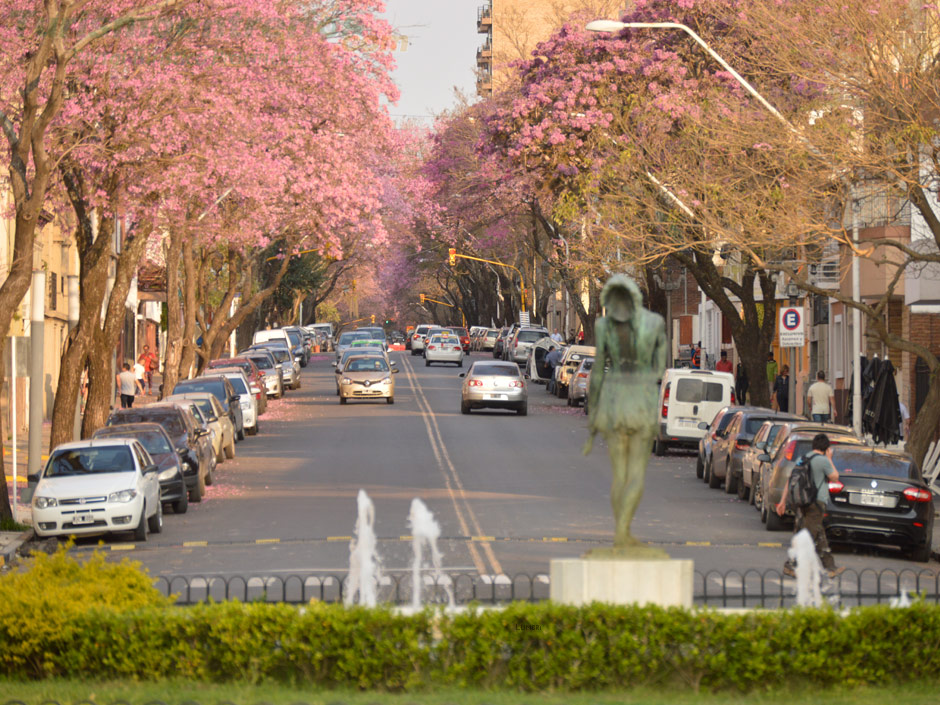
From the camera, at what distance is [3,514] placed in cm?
2278

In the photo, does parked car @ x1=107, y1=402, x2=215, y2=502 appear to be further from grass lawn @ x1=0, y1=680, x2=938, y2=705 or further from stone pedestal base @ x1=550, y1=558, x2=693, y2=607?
stone pedestal base @ x1=550, y1=558, x2=693, y2=607

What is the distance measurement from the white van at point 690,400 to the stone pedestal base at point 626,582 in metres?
22.7

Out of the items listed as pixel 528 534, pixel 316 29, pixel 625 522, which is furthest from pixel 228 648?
pixel 316 29

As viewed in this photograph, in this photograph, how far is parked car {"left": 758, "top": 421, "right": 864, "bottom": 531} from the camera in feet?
71.3

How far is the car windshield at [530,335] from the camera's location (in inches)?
2585

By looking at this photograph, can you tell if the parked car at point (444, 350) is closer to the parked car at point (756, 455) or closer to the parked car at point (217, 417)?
the parked car at point (217, 417)

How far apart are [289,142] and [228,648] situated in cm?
3167

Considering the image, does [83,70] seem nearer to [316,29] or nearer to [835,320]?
[316,29]

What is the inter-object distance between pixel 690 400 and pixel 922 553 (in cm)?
1409

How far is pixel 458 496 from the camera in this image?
25.5 meters

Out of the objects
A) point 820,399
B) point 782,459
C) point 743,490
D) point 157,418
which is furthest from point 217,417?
point 782,459

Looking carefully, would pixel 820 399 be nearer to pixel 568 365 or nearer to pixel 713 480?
pixel 713 480

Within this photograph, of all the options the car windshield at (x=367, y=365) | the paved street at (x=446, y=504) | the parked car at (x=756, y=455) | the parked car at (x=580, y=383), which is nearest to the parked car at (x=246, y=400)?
the paved street at (x=446, y=504)

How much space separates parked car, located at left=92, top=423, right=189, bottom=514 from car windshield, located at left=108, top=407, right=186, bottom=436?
50.6 inches
